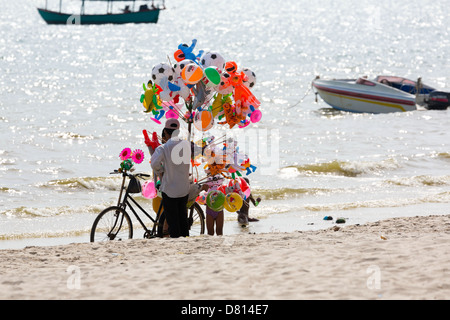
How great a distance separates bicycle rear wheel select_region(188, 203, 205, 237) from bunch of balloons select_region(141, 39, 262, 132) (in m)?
1.13

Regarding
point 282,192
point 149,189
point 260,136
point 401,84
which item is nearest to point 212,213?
point 149,189

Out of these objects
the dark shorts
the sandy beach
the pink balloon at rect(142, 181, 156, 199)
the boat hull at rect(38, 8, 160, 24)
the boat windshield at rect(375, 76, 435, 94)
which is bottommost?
the sandy beach

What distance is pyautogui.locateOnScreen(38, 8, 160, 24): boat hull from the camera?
8588cm

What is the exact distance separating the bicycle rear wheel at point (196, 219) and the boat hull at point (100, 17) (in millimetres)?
78539

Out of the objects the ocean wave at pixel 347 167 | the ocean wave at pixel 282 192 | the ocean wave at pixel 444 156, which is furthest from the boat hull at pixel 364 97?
the ocean wave at pixel 282 192

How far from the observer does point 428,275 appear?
22.0 ft

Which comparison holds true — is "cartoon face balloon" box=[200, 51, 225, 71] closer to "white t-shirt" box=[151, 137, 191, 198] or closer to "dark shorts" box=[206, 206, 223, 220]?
"white t-shirt" box=[151, 137, 191, 198]

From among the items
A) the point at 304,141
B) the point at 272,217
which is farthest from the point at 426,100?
the point at 272,217

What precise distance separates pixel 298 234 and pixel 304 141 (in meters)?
14.4

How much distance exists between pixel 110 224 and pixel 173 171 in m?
1.16

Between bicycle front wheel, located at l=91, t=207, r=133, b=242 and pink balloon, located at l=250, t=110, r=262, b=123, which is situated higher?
pink balloon, located at l=250, t=110, r=262, b=123

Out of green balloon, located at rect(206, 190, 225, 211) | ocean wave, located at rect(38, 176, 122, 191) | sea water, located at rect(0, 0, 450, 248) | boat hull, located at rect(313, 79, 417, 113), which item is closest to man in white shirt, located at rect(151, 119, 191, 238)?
green balloon, located at rect(206, 190, 225, 211)

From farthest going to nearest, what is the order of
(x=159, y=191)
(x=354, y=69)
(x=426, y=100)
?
1. (x=354, y=69)
2. (x=426, y=100)
3. (x=159, y=191)

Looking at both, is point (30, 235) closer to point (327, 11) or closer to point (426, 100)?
point (426, 100)
